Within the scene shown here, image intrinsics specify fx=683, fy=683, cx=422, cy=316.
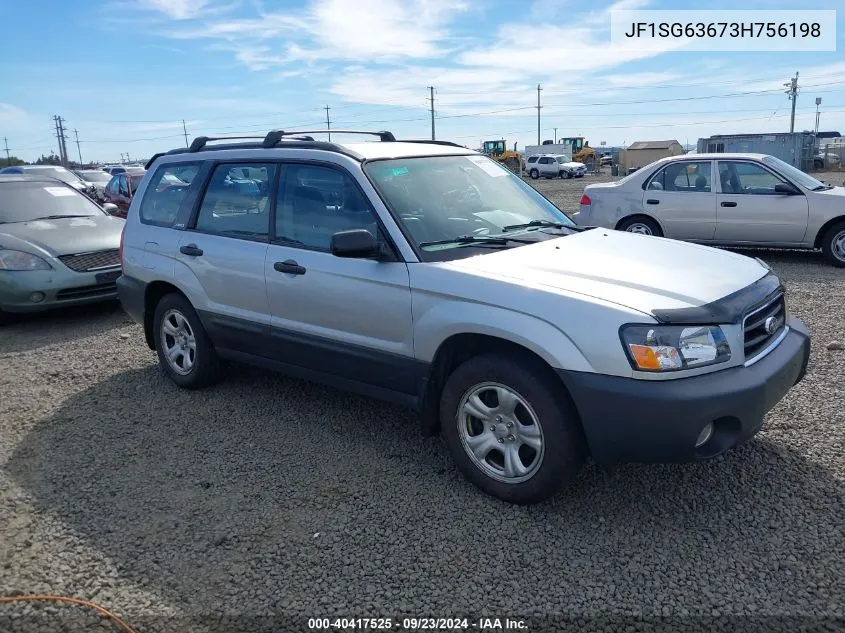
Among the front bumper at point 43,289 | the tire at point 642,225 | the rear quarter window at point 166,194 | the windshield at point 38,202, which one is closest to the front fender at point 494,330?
the rear quarter window at point 166,194

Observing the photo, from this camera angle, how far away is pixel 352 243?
140 inches

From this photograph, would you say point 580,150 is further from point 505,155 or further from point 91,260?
point 91,260

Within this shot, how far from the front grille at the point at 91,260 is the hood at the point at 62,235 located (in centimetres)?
6

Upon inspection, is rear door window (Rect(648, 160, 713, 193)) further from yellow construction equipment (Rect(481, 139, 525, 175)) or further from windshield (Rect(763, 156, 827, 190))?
yellow construction equipment (Rect(481, 139, 525, 175))

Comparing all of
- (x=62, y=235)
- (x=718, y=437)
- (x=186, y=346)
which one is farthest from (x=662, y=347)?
(x=62, y=235)

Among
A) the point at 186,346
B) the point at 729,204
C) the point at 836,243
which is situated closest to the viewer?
the point at 186,346

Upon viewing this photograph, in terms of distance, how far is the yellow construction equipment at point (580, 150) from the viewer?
2468 inches

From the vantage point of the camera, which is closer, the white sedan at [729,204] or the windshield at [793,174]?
the white sedan at [729,204]

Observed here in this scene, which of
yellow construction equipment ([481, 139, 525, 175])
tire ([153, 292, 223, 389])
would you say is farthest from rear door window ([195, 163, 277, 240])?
yellow construction equipment ([481, 139, 525, 175])

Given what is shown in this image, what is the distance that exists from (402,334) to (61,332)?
208 inches

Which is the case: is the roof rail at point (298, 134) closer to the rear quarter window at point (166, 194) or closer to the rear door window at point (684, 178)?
the rear quarter window at point (166, 194)

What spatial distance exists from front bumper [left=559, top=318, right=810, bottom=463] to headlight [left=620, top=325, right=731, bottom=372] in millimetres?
69

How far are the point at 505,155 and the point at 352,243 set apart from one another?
54.9 meters

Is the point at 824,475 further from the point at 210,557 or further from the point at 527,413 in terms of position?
the point at 210,557
